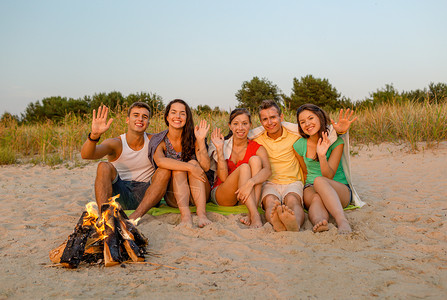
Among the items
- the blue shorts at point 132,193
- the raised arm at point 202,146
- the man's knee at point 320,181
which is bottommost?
the blue shorts at point 132,193

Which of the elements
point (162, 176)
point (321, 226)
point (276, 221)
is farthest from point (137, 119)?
point (321, 226)

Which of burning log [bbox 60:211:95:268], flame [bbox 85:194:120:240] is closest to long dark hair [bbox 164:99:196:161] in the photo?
flame [bbox 85:194:120:240]

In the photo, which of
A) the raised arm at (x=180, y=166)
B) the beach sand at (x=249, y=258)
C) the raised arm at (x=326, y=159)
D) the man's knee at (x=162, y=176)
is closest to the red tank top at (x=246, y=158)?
the raised arm at (x=180, y=166)

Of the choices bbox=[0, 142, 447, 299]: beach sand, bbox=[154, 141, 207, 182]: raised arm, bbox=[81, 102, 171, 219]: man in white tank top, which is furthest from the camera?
bbox=[154, 141, 207, 182]: raised arm

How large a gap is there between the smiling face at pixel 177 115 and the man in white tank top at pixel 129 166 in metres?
0.33

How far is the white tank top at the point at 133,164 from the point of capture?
167 inches

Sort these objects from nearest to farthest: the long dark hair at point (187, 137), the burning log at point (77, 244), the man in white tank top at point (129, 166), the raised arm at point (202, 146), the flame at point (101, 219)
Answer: the burning log at point (77, 244) < the flame at point (101, 219) < the man in white tank top at point (129, 166) < the raised arm at point (202, 146) < the long dark hair at point (187, 137)

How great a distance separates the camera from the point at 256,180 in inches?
150

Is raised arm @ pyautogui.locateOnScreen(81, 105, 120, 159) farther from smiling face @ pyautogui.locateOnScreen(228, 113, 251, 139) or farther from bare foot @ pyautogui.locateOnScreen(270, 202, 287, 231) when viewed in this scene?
bare foot @ pyautogui.locateOnScreen(270, 202, 287, 231)

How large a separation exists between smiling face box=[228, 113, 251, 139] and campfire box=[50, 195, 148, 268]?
5.67 feet

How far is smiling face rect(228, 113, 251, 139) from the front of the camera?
4.02 metres

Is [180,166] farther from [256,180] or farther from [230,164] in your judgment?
[256,180]

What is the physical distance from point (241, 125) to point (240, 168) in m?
0.51

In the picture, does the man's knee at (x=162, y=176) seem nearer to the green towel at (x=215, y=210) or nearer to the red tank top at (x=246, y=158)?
the green towel at (x=215, y=210)
